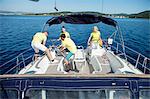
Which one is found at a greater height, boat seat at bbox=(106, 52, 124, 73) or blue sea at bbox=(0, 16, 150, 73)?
boat seat at bbox=(106, 52, 124, 73)

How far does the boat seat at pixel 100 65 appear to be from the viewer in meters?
6.22

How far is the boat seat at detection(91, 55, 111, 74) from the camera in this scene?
6.22 metres

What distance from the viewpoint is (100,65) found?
6469 mm

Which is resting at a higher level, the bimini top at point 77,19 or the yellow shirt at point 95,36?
the bimini top at point 77,19

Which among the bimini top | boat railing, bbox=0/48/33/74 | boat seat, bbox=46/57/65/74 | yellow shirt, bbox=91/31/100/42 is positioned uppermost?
the bimini top

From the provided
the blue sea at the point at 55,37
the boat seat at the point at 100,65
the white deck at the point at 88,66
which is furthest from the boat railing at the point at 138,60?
the blue sea at the point at 55,37

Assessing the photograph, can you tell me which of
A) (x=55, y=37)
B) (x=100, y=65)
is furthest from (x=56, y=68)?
(x=55, y=37)

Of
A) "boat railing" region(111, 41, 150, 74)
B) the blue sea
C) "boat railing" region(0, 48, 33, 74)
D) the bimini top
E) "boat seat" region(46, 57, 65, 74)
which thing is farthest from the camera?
the blue sea

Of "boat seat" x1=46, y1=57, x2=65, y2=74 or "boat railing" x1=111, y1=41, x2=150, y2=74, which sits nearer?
"boat seat" x1=46, y1=57, x2=65, y2=74

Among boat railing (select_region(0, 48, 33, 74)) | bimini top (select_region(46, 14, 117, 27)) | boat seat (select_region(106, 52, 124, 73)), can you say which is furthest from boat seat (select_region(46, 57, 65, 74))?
bimini top (select_region(46, 14, 117, 27))

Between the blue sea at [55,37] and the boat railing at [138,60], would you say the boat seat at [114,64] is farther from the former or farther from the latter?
the blue sea at [55,37]

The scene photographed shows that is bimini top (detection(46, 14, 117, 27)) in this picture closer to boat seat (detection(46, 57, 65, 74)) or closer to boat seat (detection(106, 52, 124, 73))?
boat seat (detection(106, 52, 124, 73))

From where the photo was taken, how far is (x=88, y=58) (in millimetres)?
7625

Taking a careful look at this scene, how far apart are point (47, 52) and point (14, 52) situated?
8.44 m
